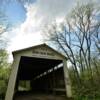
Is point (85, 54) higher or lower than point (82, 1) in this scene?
lower

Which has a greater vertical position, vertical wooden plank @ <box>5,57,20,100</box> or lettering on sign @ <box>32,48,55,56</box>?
lettering on sign @ <box>32,48,55,56</box>

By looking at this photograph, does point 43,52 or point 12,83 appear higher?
point 43,52

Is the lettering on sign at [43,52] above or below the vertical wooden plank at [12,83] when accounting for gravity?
above

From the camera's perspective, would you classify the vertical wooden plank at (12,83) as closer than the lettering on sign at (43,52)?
Yes

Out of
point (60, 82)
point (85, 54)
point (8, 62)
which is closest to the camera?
point (60, 82)

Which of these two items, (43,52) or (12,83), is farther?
(43,52)

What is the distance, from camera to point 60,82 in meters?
13.0

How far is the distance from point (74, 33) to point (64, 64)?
13090mm

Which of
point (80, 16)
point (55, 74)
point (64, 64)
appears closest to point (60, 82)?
point (55, 74)

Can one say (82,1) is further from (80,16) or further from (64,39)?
(64,39)

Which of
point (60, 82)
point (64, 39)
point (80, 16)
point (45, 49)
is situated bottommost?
point (60, 82)

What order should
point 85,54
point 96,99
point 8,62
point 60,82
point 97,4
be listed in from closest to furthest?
1. point 96,99
2. point 60,82
3. point 97,4
4. point 85,54
5. point 8,62

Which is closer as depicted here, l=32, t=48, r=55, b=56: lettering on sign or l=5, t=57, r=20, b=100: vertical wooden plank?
l=5, t=57, r=20, b=100: vertical wooden plank

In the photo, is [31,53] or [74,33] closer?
[31,53]
